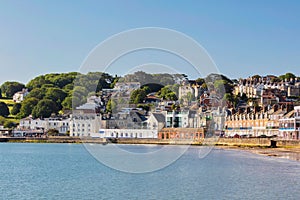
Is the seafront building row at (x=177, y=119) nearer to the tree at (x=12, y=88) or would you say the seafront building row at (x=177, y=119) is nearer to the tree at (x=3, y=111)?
the tree at (x=3, y=111)

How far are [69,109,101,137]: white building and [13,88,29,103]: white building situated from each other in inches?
2210

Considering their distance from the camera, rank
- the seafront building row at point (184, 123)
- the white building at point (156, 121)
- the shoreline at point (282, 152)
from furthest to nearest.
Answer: the white building at point (156, 121) → the seafront building row at point (184, 123) → the shoreline at point (282, 152)

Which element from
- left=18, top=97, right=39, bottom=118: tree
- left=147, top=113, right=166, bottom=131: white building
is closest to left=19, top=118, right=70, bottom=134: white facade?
left=18, top=97, right=39, bottom=118: tree

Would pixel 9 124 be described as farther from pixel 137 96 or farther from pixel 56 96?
pixel 137 96

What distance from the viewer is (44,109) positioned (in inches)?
4685

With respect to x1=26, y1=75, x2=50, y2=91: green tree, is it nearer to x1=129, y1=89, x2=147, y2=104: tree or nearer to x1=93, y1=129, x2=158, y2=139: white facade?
x1=93, y1=129, x2=158, y2=139: white facade

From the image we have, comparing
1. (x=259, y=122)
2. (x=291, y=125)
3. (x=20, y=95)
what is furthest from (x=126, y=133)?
(x=20, y=95)

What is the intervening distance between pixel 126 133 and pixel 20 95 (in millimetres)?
70856

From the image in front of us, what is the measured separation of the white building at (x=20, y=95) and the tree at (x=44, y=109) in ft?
A: 101

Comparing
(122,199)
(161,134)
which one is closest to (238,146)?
(161,134)

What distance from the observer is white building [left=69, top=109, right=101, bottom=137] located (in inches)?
3701

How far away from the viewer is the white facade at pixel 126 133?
3452 inches

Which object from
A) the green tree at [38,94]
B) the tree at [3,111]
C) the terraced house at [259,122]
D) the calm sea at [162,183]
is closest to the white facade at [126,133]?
the terraced house at [259,122]

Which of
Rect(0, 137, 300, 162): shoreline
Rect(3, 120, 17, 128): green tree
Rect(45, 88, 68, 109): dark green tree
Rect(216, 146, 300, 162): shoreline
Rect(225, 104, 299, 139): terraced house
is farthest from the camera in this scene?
Rect(45, 88, 68, 109): dark green tree
